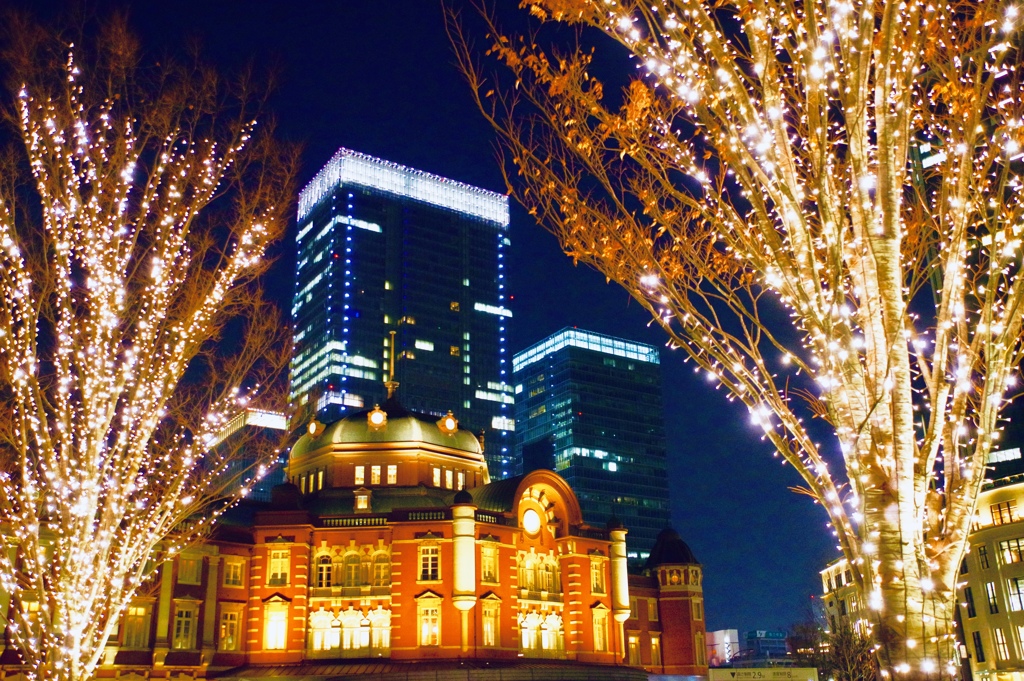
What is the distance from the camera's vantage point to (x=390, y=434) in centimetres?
5019

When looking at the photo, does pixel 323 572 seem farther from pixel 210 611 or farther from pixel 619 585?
pixel 619 585

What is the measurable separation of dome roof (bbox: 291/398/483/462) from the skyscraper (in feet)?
227

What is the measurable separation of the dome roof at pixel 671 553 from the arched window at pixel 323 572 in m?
23.7

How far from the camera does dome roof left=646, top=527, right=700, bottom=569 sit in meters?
58.3

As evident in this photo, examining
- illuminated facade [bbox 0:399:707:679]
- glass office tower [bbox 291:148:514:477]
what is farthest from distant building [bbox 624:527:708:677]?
glass office tower [bbox 291:148:514:477]

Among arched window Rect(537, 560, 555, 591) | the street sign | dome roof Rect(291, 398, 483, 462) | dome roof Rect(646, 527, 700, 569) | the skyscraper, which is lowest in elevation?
the street sign

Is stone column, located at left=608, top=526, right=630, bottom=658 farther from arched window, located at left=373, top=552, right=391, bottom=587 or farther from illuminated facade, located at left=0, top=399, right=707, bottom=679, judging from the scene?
arched window, located at left=373, top=552, right=391, bottom=587

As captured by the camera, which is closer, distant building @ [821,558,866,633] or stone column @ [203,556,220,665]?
stone column @ [203,556,220,665]

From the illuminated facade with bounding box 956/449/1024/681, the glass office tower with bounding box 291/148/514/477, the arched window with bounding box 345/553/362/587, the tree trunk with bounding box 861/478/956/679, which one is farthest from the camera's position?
the glass office tower with bounding box 291/148/514/477

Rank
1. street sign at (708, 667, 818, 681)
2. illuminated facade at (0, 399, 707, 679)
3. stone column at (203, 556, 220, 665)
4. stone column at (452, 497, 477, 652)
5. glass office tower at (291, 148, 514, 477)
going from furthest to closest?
glass office tower at (291, 148, 514, 477) < stone column at (452, 497, 477, 652) < illuminated facade at (0, 399, 707, 679) < stone column at (203, 556, 220, 665) < street sign at (708, 667, 818, 681)

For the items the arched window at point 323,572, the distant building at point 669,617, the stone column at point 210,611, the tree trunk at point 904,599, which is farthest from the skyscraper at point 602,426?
the tree trunk at point 904,599

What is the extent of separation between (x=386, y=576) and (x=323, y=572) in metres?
3.27

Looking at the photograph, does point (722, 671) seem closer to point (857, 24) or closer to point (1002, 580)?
point (857, 24)

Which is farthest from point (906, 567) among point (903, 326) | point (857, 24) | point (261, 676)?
point (261, 676)
